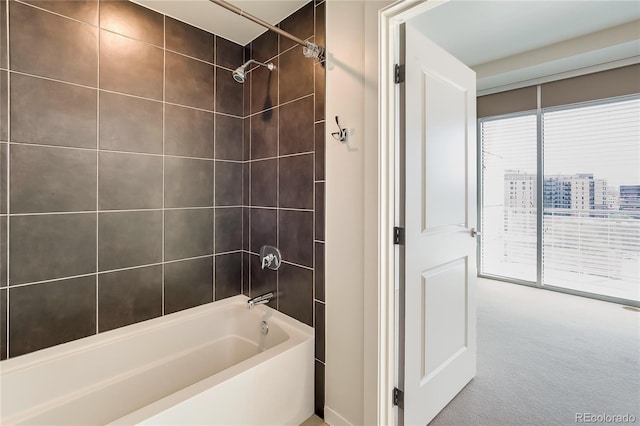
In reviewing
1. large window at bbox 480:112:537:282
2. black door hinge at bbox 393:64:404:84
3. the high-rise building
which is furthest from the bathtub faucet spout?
the high-rise building

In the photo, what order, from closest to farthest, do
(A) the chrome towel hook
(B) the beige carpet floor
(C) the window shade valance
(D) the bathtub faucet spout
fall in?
(A) the chrome towel hook → (B) the beige carpet floor → (D) the bathtub faucet spout → (C) the window shade valance

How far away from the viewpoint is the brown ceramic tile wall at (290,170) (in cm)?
173

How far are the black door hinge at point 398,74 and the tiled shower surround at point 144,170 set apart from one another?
1.51 feet

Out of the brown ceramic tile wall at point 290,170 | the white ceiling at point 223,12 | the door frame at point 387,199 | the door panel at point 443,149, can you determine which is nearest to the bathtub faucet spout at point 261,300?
the brown ceramic tile wall at point 290,170

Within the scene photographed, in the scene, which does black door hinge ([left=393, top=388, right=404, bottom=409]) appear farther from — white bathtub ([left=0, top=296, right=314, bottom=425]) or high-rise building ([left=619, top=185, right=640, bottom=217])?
high-rise building ([left=619, top=185, right=640, bottom=217])

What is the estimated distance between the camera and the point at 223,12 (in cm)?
187

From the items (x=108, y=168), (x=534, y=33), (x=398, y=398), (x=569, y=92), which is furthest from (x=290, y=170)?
(x=569, y=92)

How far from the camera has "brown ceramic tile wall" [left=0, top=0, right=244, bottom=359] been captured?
1.48 metres

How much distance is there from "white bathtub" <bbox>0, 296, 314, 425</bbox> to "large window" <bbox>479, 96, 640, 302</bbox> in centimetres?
358

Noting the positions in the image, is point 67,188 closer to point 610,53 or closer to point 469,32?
point 469,32

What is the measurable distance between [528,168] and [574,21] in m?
1.75

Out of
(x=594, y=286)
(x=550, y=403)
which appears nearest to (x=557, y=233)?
(x=594, y=286)

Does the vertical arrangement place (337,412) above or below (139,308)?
below

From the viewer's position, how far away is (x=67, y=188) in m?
1.60
